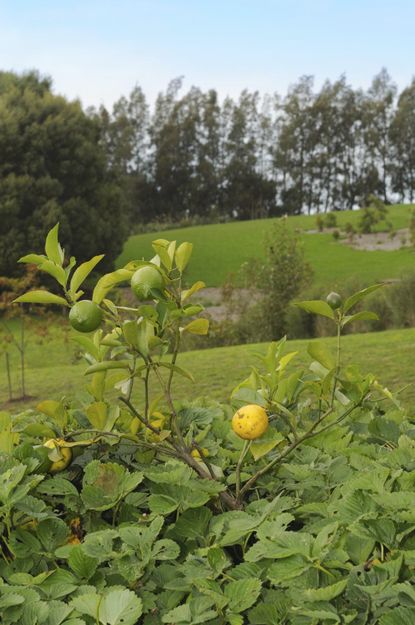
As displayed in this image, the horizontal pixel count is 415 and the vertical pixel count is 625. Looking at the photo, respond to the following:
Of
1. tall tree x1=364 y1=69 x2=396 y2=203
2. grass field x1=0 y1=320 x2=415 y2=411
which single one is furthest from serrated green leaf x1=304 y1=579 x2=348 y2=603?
tall tree x1=364 y1=69 x2=396 y2=203

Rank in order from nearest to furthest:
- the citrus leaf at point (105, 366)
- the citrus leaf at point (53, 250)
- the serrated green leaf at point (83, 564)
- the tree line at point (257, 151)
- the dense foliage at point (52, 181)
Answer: the serrated green leaf at point (83, 564)
the citrus leaf at point (105, 366)
the citrus leaf at point (53, 250)
the dense foliage at point (52, 181)
the tree line at point (257, 151)

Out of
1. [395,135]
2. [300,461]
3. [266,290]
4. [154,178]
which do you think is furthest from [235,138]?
[300,461]

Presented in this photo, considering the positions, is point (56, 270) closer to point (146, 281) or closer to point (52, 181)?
point (146, 281)

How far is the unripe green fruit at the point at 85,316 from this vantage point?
1.22m

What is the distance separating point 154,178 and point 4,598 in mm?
46398

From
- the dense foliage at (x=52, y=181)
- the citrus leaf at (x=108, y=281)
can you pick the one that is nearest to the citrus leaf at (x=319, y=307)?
the citrus leaf at (x=108, y=281)

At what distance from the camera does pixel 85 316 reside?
1224 mm

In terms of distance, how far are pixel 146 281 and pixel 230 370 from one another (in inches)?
307

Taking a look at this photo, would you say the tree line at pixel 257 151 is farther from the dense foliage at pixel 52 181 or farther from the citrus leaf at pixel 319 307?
the citrus leaf at pixel 319 307

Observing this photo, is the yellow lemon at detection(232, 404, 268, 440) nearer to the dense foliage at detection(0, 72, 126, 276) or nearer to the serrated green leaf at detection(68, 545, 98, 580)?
the serrated green leaf at detection(68, 545, 98, 580)

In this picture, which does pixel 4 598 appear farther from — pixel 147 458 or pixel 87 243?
pixel 87 243

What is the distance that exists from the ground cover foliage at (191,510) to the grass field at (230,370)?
Result: 17.9 feet

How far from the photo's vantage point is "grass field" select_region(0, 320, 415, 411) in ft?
25.7

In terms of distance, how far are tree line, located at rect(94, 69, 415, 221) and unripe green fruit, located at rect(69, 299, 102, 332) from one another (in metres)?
45.1
